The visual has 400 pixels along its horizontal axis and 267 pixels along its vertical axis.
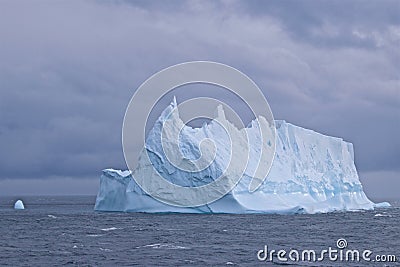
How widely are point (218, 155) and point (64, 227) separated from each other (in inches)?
469

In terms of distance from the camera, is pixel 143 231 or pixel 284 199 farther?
pixel 284 199

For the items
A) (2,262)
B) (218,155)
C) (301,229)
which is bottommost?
(2,262)

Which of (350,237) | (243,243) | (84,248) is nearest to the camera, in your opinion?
(84,248)

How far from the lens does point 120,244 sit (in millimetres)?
29562

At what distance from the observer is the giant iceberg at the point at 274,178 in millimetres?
45344

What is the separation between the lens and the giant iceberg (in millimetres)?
45344

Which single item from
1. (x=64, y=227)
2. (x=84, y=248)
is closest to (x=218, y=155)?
(x=64, y=227)

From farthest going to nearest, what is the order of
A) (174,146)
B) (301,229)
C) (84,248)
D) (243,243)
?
(174,146)
(301,229)
(243,243)
(84,248)

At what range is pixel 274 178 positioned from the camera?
50094mm

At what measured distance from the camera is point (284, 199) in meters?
51.4

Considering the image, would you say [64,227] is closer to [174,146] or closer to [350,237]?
[174,146]

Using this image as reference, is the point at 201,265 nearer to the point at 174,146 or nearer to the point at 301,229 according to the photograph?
the point at 301,229

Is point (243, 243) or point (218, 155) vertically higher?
point (218, 155)

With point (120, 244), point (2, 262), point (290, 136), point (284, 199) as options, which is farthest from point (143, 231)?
point (290, 136)
